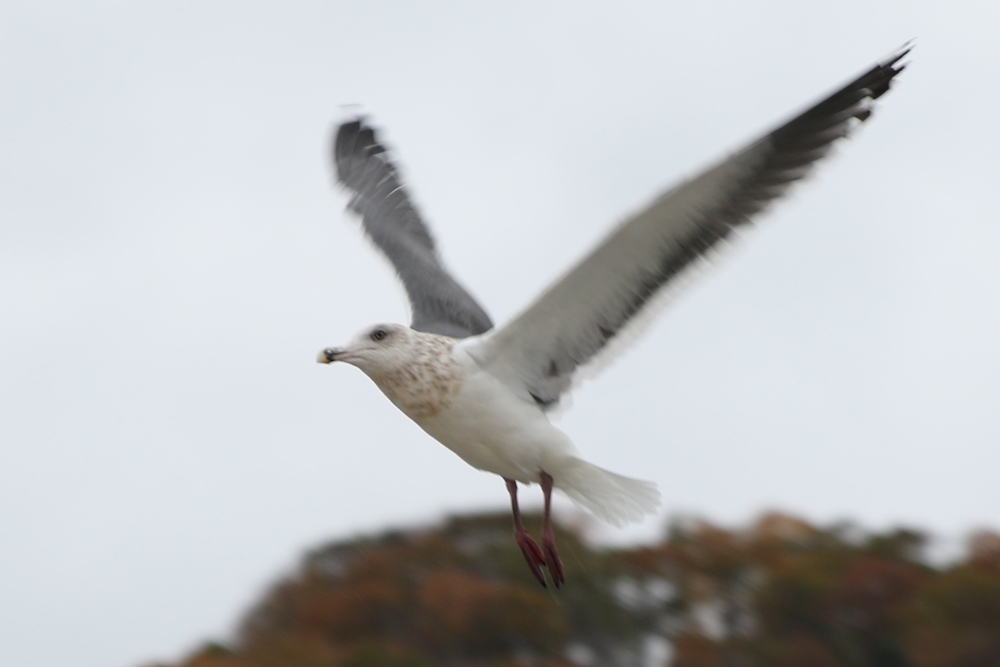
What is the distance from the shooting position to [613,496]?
18.8 feet

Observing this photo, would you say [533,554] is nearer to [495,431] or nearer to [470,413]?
[495,431]

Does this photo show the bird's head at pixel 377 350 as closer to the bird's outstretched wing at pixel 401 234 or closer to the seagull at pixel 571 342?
the seagull at pixel 571 342

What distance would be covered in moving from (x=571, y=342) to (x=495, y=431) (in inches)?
20.4

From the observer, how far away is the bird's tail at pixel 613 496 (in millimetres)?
5695

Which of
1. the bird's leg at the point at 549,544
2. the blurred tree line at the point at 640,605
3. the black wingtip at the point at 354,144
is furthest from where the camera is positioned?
the blurred tree line at the point at 640,605

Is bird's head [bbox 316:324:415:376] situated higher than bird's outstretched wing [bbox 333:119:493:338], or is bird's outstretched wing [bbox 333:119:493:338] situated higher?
bird's outstretched wing [bbox 333:119:493:338]

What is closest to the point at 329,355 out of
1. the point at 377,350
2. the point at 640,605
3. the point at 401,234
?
the point at 377,350

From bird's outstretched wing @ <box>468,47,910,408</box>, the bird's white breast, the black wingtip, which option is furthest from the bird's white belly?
the black wingtip

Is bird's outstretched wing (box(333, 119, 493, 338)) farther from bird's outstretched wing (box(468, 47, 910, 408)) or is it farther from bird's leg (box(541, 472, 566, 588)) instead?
bird's leg (box(541, 472, 566, 588))

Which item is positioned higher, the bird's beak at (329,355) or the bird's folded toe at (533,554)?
the bird's beak at (329,355)

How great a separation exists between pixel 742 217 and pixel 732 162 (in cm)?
32

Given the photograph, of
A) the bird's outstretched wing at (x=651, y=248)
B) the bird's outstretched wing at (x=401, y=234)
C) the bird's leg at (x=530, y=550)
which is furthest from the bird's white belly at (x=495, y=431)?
the bird's outstretched wing at (x=401, y=234)

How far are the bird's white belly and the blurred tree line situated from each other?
14.4 feet

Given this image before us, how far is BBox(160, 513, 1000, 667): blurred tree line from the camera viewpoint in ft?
32.3
